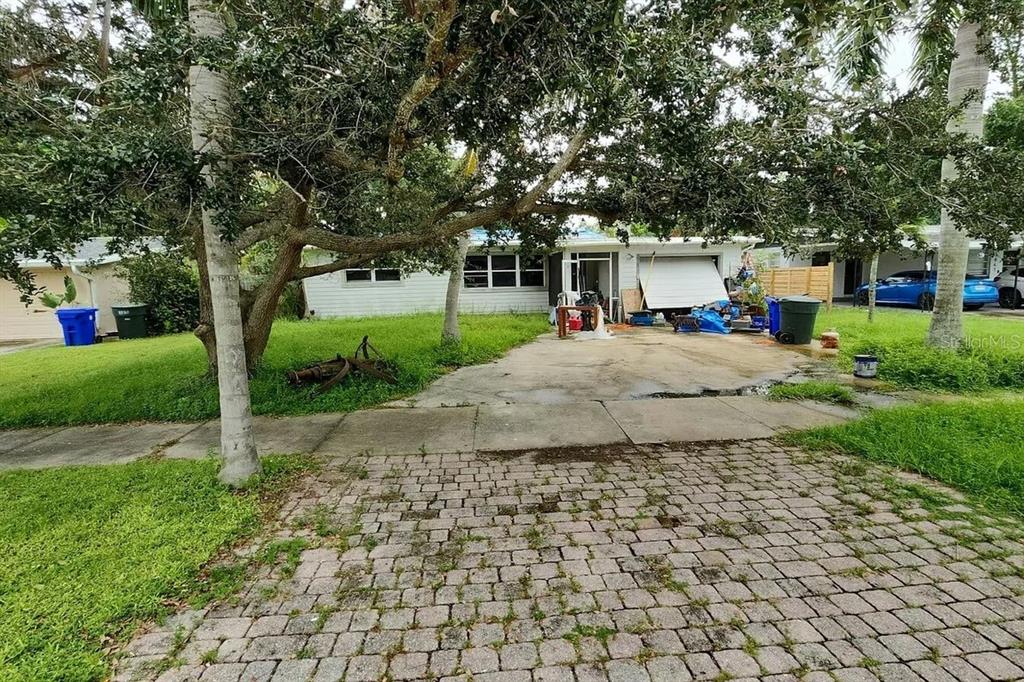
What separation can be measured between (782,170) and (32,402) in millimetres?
9953

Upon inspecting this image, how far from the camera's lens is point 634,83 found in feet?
12.1

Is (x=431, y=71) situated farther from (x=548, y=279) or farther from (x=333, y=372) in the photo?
(x=548, y=279)

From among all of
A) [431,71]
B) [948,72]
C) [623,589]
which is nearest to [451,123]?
[431,71]

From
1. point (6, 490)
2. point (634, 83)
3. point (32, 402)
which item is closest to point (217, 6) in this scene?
point (634, 83)

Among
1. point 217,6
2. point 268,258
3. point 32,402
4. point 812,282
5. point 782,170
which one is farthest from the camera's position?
point 812,282

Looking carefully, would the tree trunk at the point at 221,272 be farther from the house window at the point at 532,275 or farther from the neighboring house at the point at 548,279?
the house window at the point at 532,275

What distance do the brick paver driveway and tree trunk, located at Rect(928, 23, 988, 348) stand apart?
560cm

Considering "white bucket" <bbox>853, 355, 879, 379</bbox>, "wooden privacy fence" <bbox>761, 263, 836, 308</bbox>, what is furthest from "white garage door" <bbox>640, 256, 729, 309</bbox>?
"white bucket" <bbox>853, 355, 879, 379</bbox>

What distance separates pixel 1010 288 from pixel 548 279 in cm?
1567

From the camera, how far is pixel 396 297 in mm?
17938

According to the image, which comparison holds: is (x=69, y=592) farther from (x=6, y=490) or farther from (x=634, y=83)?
(x=634, y=83)

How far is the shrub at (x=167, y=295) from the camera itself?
14.4 meters

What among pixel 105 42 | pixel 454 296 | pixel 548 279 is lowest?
pixel 454 296

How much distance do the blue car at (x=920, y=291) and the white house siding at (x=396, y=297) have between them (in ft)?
43.3
